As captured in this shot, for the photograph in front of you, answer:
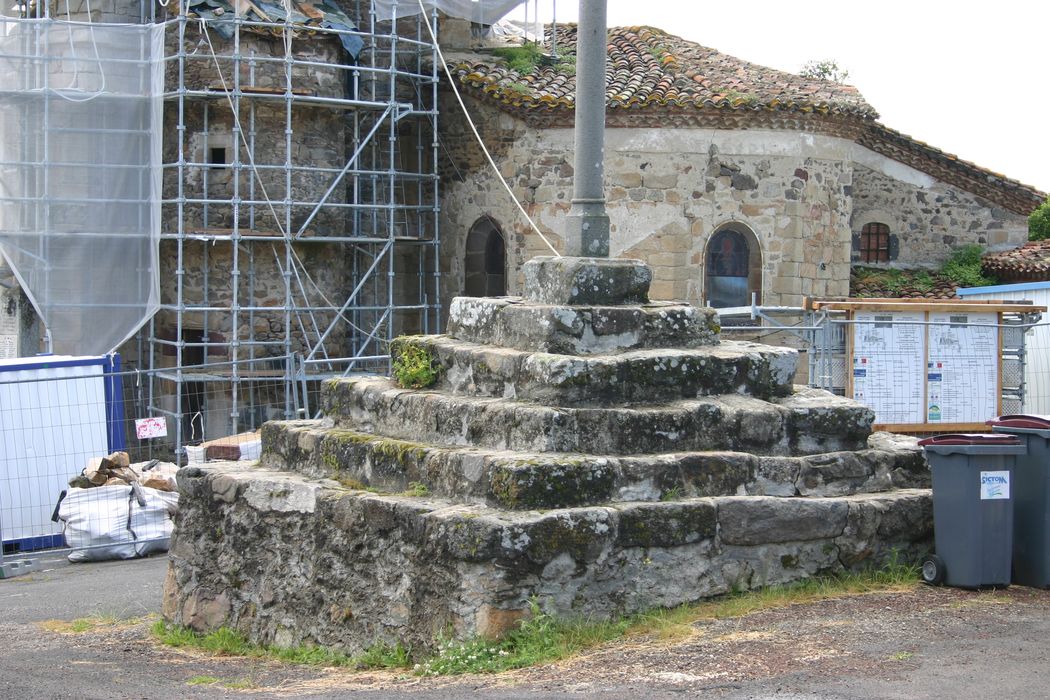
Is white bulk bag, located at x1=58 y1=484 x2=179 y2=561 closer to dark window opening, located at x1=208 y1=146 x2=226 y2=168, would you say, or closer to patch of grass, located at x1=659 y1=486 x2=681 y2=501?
dark window opening, located at x1=208 y1=146 x2=226 y2=168

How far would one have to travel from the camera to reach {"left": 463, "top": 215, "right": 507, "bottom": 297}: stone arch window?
20312 mm

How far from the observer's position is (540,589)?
21.6 ft

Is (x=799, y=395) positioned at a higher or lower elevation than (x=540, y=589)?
higher

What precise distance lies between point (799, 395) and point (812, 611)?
180cm

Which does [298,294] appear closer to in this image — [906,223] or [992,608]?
[906,223]

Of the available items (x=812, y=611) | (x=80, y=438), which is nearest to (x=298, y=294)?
(x=80, y=438)

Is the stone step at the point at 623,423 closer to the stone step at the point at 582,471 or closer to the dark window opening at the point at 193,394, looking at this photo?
the stone step at the point at 582,471

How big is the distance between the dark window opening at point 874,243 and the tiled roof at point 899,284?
0.51 m

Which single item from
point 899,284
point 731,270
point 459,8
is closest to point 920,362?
point 731,270

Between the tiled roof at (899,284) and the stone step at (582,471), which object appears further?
the tiled roof at (899,284)

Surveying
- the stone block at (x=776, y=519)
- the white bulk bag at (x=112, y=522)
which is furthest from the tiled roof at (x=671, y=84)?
the stone block at (x=776, y=519)

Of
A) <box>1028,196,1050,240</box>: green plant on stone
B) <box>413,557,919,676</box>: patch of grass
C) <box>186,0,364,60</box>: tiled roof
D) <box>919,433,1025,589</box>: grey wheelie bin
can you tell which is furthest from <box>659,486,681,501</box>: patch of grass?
<box>1028,196,1050,240</box>: green plant on stone

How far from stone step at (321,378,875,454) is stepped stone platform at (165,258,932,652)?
0.04ft

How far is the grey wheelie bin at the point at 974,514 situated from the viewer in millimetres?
7422
